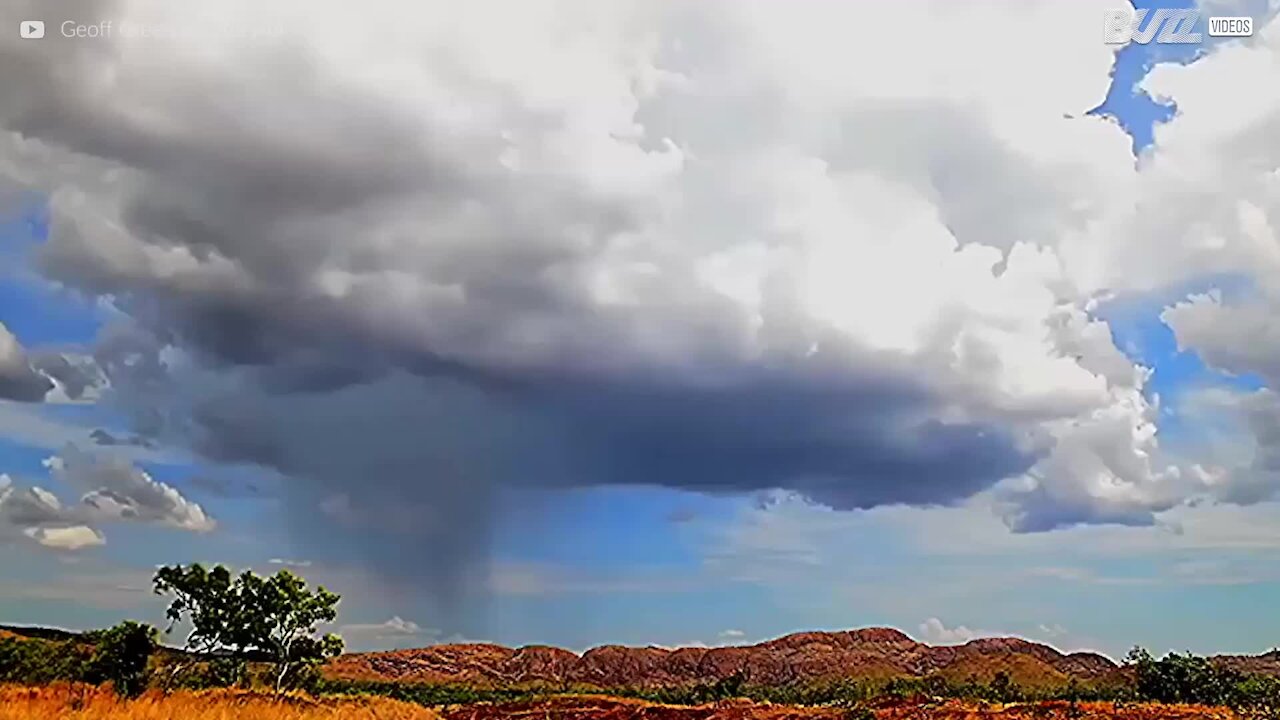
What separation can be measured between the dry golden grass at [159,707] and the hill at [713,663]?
11300cm

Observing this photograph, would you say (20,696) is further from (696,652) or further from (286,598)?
(696,652)

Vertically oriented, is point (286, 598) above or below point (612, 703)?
above

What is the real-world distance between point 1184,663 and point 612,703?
95.9 feet

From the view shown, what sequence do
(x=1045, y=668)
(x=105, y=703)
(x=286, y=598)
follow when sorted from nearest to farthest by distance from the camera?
(x=105, y=703) → (x=286, y=598) → (x=1045, y=668)

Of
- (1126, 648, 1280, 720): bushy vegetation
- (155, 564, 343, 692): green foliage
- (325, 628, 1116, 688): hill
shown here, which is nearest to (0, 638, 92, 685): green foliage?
(155, 564, 343, 692): green foliage

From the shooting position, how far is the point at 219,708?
25750 millimetres

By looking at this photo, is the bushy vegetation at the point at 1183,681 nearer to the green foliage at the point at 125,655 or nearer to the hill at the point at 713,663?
the green foliage at the point at 125,655

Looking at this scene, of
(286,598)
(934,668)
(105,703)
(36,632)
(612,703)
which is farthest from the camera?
(934,668)

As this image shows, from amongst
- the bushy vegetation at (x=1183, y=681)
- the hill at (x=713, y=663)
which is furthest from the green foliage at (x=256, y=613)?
the hill at (x=713, y=663)

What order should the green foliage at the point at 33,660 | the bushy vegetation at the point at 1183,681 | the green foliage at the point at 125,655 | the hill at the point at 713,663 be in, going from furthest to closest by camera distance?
1. the hill at the point at 713,663
2. the bushy vegetation at the point at 1183,681
3. the green foliage at the point at 33,660
4. the green foliage at the point at 125,655

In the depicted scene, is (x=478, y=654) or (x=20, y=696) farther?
(x=478, y=654)

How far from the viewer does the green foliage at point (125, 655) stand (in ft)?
114

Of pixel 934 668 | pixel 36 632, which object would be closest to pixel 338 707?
pixel 36 632

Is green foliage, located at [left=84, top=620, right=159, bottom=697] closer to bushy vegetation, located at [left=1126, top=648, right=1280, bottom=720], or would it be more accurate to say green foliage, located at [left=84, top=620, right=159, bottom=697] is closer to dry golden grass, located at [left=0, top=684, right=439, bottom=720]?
dry golden grass, located at [left=0, top=684, right=439, bottom=720]
